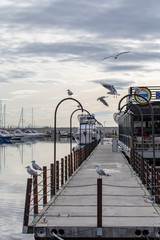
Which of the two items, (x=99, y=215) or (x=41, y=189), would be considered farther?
(x=41, y=189)

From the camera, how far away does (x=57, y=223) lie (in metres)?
11.8

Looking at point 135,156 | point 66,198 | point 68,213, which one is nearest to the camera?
point 68,213

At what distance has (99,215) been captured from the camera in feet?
37.5

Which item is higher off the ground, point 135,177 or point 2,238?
point 135,177

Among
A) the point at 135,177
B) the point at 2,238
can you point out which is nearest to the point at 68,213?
the point at 2,238

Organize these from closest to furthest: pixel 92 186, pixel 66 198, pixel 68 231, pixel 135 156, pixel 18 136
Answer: pixel 68 231
pixel 66 198
pixel 92 186
pixel 135 156
pixel 18 136

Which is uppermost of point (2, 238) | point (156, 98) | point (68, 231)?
point (156, 98)

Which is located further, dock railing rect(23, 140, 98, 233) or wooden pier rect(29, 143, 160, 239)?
dock railing rect(23, 140, 98, 233)

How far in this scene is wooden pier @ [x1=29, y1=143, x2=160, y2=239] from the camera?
37.2ft

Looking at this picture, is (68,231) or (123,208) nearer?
(68,231)

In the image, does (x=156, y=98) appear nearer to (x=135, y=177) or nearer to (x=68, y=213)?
(x=135, y=177)

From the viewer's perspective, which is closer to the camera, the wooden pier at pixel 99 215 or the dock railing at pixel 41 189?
the wooden pier at pixel 99 215

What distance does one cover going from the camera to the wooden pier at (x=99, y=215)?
446 inches

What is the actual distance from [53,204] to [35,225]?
9.40 feet
